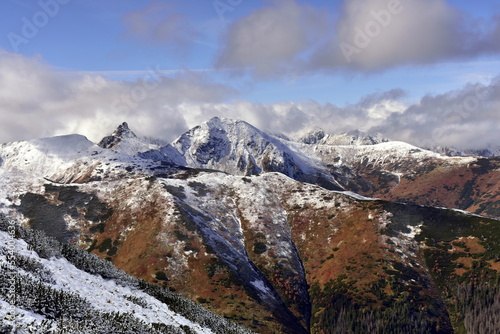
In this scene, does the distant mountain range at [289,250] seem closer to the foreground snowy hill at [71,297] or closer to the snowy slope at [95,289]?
the foreground snowy hill at [71,297]

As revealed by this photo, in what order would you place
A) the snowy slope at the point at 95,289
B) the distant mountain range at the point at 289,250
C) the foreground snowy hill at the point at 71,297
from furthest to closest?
the distant mountain range at the point at 289,250
the snowy slope at the point at 95,289
the foreground snowy hill at the point at 71,297

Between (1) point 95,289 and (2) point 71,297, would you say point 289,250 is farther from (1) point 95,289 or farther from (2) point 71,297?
(2) point 71,297

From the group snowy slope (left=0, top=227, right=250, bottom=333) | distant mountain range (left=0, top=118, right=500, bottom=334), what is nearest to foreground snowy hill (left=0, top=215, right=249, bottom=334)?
snowy slope (left=0, top=227, right=250, bottom=333)

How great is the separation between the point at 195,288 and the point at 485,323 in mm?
95787

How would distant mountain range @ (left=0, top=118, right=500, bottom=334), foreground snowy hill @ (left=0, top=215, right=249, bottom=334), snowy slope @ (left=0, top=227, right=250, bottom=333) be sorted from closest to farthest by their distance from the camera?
foreground snowy hill @ (left=0, top=215, right=249, bottom=334), snowy slope @ (left=0, top=227, right=250, bottom=333), distant mountain range @ (left=0, top=118, right=500, bottom=334)

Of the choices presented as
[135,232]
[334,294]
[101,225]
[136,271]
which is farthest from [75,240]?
[334,294]

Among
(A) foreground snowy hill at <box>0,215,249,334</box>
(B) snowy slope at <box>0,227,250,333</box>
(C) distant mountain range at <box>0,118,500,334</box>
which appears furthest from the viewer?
(C) distant mountain range at <box>0,118,500,334</box>

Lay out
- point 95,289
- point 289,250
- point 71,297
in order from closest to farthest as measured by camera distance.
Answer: point 71,297
point 95,289
point 289,250

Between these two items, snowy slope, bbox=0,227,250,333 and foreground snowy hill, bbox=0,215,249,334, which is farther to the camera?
snowy slope, bbox=0,227,250,333

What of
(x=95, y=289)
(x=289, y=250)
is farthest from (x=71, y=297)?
(x=289, y=250)

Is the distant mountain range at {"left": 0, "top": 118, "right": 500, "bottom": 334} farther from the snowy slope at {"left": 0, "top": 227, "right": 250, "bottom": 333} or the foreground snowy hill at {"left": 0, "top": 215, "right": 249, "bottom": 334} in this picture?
the snowy slope at {"left": 0, "top": 227, "right": 250, "bottom": 333}

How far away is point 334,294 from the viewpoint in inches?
5113

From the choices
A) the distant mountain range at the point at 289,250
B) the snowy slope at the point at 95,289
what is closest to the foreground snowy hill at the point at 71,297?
the snowy slope at the point at 95,289

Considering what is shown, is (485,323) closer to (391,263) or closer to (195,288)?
(391,263)
